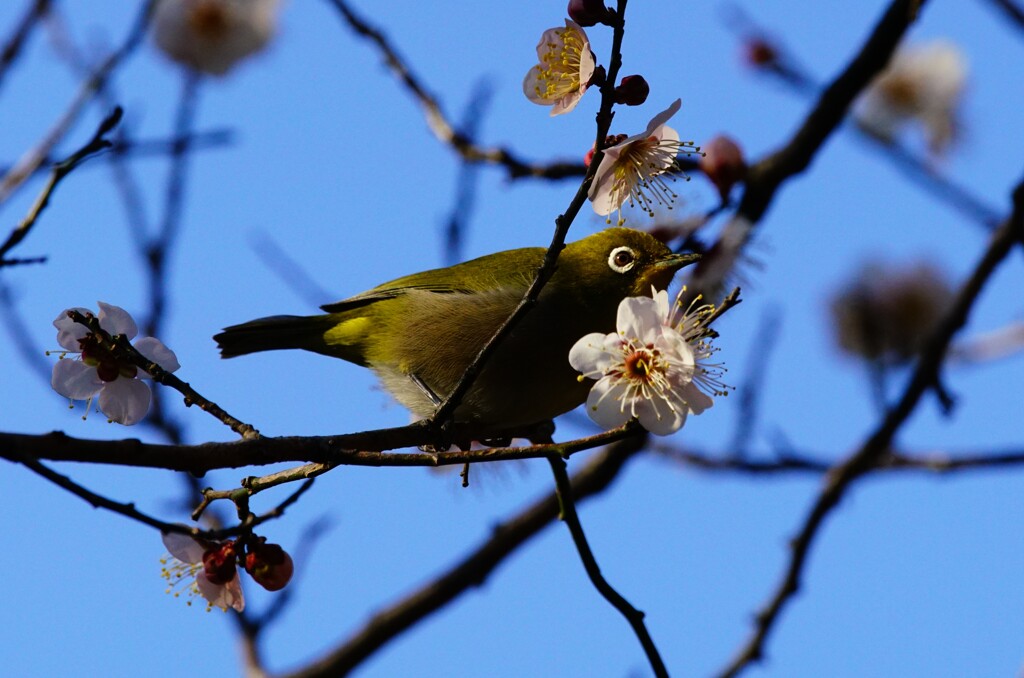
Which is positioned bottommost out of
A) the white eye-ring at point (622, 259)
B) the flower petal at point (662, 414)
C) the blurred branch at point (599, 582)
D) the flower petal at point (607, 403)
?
the blurred branch at point (599, 582)

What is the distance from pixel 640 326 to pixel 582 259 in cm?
158

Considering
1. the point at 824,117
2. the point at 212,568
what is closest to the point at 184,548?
the point at 212,568

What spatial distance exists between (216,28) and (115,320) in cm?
459

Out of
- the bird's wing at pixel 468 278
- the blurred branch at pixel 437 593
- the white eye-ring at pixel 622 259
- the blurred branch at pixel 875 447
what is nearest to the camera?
the white eye-ring at pixel 622 259

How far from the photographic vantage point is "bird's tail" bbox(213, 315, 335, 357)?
454cm

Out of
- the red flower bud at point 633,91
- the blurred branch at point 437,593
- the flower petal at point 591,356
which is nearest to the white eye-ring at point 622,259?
the flower petal at point 591,356

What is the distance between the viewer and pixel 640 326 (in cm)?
271

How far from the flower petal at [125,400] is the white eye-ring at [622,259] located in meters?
1.82

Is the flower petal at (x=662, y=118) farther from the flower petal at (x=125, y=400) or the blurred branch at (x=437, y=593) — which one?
the blurred branch at (x=437, y=593)

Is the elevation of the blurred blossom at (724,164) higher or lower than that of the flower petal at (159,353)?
higher

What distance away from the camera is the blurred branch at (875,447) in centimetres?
494

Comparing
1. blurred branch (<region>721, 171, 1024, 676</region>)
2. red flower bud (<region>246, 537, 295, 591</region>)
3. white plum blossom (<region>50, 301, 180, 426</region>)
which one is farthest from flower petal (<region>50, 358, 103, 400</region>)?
blurred branch (<region>721, 171, 1024, 676</region>)

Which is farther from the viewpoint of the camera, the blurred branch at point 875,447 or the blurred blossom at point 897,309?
the blurred blossom at point 897,309

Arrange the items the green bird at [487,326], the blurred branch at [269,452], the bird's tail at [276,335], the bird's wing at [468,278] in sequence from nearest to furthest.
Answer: the blurred branch at [269,452], the green bird at [487,326], the bird's wing at [468,278], the bird's tail at [276,335]
